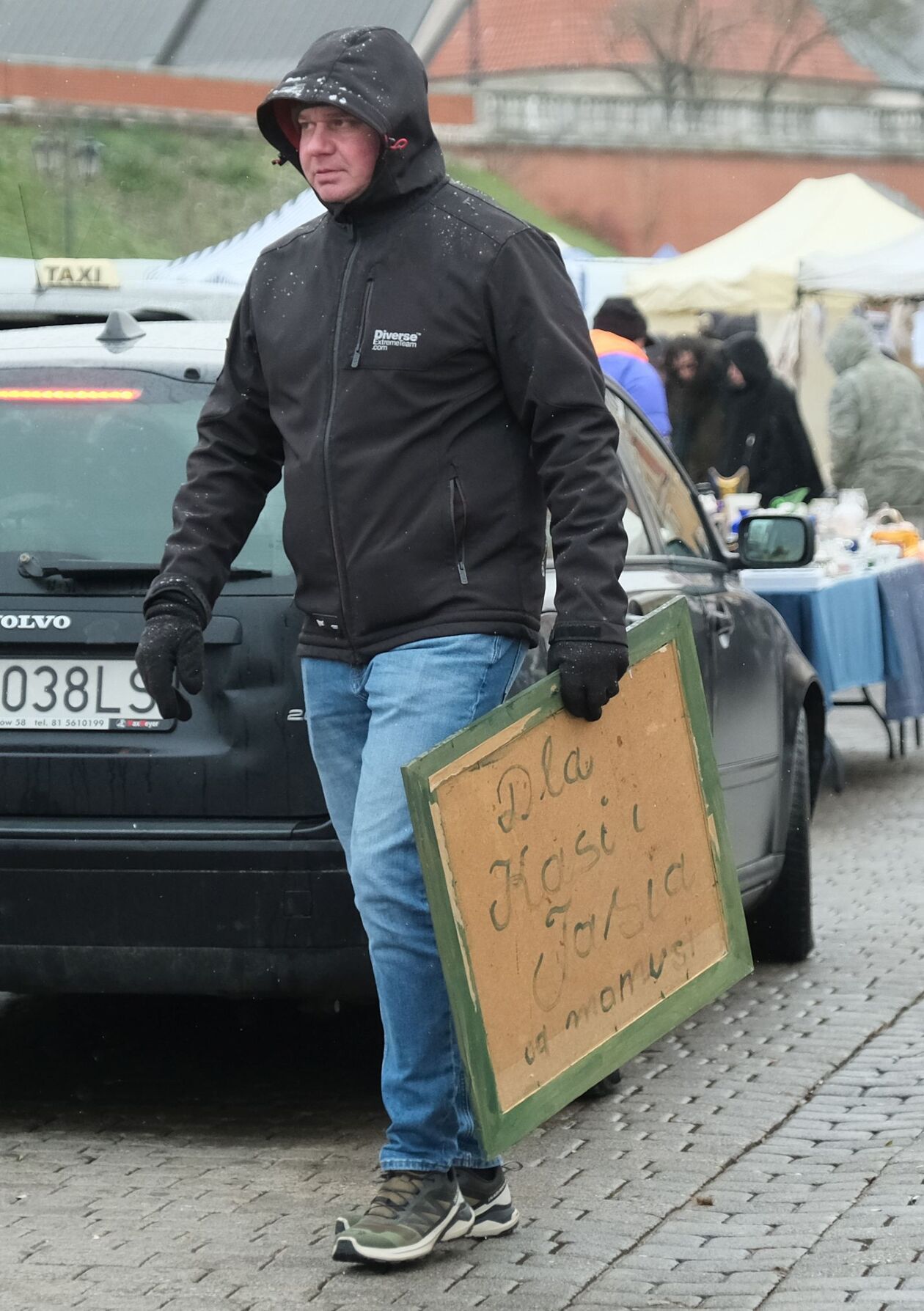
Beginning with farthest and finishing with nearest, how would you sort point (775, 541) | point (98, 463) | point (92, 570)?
point (775, 541) → point (98, 463) → point (92, 570)

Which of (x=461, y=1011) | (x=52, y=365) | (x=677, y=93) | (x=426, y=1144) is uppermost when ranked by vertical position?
(x=677, y=93)

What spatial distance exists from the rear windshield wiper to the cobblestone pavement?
3.79 feet

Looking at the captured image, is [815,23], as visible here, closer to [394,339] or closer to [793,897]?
[793,897]

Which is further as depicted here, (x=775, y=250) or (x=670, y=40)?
(x=670, y=40)

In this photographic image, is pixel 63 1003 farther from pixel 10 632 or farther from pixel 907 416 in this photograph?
pixel 907 416

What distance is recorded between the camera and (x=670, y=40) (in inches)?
1713

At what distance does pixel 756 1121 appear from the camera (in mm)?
4867

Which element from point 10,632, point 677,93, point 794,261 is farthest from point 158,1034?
point 677,93

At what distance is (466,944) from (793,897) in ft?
9.45

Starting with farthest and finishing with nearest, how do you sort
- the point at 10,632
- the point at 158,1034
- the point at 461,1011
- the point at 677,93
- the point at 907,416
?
the point at 677,93 → the point at 907,416 → the point at 158,1034 → the point at 10,632 → the point at 461,1011

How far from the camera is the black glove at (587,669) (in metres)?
3.72

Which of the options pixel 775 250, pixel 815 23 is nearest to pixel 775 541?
pixel 775 250

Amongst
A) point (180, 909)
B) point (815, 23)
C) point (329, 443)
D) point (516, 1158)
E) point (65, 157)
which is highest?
point (815, 23)

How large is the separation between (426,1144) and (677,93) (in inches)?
1612
